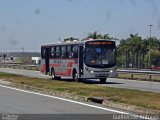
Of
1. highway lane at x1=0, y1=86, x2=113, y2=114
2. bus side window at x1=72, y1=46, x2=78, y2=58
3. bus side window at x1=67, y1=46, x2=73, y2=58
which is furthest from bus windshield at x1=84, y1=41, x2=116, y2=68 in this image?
highway lane at x1=0, y1=86, x2=113, y2=114

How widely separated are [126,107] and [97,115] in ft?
6.32

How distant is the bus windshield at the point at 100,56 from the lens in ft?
110

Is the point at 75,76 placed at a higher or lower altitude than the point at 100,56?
lower

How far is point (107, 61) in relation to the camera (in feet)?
111

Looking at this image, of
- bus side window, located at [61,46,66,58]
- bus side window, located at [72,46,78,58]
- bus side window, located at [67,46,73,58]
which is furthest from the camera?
bus side window, located at [61,46,66,58]

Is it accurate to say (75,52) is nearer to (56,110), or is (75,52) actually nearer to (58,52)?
(58,52)

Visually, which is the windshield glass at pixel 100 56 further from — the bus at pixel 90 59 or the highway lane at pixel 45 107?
the highway lane at pixel 45 107

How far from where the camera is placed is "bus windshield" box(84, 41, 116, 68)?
33406 mm

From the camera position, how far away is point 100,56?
3353 centimetres

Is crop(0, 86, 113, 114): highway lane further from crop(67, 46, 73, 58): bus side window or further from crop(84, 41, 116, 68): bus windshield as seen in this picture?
crop(67, 46, 73, 58): bus side window

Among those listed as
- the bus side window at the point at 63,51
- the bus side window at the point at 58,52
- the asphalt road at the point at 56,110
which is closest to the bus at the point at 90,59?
the bus side window at the point at 63,51

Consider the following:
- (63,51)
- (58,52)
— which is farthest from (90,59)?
(58,52)

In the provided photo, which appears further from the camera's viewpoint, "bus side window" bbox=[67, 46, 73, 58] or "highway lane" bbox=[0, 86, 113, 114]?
"bus side window" bbox=[67, 46, 73, 58]

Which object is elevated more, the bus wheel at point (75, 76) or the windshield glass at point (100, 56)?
the windshield glass at point (100, 56)
